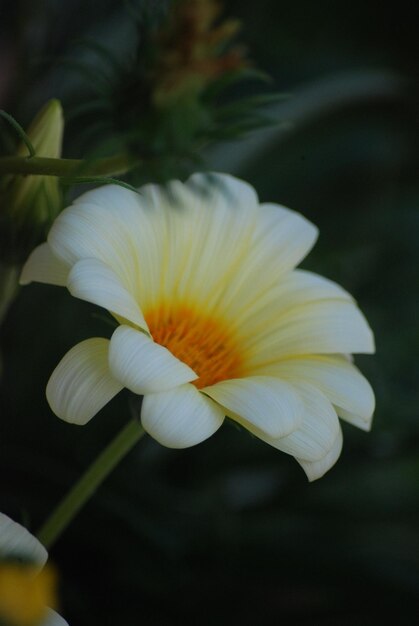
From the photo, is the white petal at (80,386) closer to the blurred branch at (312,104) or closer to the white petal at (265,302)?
the white petal at (265,302)

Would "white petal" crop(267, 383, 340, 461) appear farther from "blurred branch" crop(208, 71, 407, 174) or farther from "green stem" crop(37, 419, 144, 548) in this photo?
"blurred branch" crop(208, 71, 407, 174)

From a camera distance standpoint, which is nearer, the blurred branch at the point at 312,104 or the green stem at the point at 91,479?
the green stem at the point at 91,479

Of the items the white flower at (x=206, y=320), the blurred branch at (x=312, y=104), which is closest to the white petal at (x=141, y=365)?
the white flower at (x=206, y=320)

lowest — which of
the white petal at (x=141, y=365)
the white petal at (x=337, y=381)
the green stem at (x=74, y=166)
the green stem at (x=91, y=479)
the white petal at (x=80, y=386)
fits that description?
the green stem at (x=91, y=479)

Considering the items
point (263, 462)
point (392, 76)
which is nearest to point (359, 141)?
point (392, 76)

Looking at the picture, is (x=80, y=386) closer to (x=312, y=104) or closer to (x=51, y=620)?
(x=51, y=620)

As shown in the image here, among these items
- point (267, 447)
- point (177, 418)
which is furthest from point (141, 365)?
point (267, 447)
